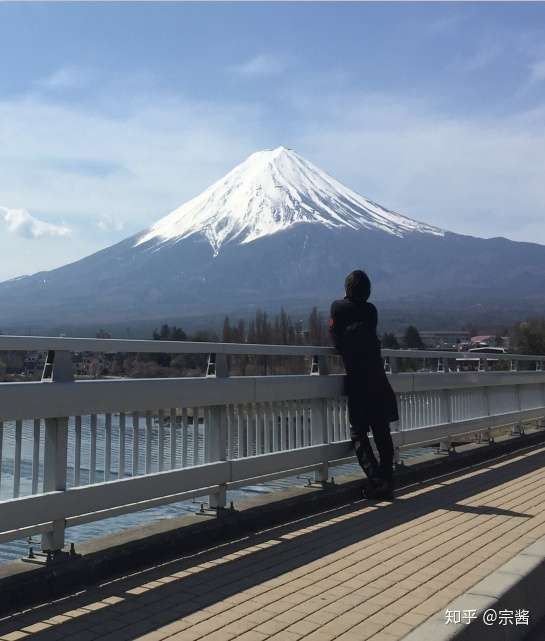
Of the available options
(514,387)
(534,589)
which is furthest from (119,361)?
(514,387)

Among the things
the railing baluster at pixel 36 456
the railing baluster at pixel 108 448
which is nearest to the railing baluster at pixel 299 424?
the railing baluster at pixel 108 448

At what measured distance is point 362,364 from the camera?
29.5ft

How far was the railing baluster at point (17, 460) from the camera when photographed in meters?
5.31

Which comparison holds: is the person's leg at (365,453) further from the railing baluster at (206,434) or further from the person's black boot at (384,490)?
the railing baluster at (206,434)

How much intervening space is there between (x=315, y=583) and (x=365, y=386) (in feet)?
10.9

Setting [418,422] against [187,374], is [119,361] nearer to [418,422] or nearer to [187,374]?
[187,374]

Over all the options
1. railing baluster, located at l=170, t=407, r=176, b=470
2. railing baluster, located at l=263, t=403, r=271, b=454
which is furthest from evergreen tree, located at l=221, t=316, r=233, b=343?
railing baluster, located at l=170, t=407, r=176, b=470

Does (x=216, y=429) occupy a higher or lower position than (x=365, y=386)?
lower

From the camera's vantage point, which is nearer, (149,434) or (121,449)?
(121,449)

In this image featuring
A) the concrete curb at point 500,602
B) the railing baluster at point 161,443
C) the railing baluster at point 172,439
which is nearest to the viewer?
the concrete curb at point 500,602

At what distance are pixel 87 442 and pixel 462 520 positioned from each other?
3473mm

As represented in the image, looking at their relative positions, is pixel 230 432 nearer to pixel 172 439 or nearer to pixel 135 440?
pixel 172 439

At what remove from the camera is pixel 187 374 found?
288 inches

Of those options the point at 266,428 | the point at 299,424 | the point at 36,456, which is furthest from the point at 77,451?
the point at 299,424
